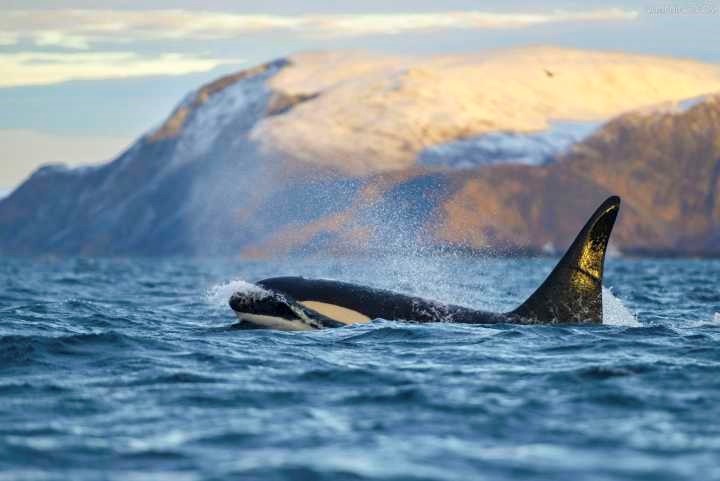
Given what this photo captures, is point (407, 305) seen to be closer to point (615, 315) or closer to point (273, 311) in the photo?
point (273, 311)

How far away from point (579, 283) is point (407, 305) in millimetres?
2891

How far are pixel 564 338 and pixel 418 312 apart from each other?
2952 millimetres

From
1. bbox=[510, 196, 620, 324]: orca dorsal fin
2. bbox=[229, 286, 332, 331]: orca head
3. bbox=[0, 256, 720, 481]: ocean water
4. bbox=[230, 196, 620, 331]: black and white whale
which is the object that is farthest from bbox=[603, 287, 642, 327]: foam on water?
bbox=[229, 286, 332, 331]: orca head

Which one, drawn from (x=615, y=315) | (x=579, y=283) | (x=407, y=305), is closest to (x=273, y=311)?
(x=407, y=305)

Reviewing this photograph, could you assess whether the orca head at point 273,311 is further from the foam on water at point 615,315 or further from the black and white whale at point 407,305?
the foam on water at point 615,315

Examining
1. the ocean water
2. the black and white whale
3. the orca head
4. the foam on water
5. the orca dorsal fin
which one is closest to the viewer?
the ocean water

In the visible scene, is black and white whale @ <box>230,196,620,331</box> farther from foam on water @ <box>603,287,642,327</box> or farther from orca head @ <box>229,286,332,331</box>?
foam on water @ <box>603,287,642,327</box>

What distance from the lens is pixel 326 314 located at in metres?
19.7

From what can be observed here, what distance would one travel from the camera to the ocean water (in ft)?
33.7

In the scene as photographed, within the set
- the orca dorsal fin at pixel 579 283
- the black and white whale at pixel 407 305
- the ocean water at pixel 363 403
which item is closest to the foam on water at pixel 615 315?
the ocean water at pixel 363 403

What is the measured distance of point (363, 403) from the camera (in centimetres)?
1293

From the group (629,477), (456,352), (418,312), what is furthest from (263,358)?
(629,477)

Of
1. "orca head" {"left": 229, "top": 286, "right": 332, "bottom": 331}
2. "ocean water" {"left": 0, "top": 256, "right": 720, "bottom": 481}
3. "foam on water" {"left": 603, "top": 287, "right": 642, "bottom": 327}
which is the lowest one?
"ocean water" {"left": 0, "top": 256, "right": 720, "bottom": 481}

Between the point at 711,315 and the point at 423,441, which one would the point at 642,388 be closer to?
the point at 423,441
